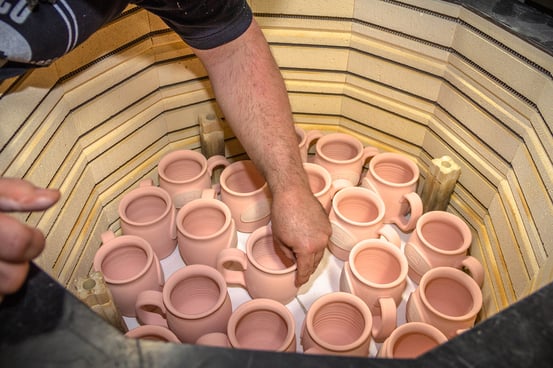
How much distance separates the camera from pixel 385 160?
4.75 ft

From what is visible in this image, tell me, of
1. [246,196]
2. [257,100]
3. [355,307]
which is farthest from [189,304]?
[257,100]

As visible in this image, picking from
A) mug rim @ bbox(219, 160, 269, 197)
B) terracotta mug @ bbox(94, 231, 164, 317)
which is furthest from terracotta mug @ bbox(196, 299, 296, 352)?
mug rim @ bbox(219, 160, 269, 197)

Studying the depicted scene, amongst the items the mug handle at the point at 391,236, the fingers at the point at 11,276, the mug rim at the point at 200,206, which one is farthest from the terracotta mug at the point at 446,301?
the fingers at the point at 11,276

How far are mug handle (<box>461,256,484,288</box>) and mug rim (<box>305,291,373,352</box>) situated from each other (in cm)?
29

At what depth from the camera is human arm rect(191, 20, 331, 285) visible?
1.06 metres

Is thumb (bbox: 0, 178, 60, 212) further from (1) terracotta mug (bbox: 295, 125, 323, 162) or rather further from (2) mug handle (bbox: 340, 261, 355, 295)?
(1) terracotta mug (bbox: 295, 125, 323, 162)

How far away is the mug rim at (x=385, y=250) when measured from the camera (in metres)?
1.14

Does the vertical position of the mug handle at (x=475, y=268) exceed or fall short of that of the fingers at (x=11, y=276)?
it falls short

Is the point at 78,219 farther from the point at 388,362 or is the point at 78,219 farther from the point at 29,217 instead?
the point at 388,362

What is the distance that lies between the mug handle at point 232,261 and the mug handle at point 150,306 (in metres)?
0.16

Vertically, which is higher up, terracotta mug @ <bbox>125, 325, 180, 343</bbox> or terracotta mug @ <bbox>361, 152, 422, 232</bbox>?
terracotta mug @ <bbox>361, 152, 422, 232</bbox>

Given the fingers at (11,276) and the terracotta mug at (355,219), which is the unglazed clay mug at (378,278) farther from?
the fingers at (11,276)

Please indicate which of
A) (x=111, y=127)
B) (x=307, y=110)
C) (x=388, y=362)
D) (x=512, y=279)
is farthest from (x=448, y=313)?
(x=111, y=127)

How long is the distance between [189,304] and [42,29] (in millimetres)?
684
